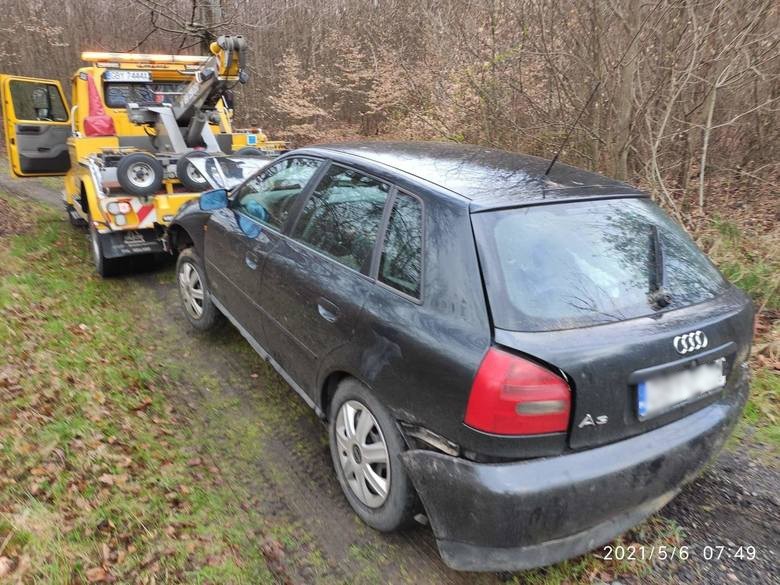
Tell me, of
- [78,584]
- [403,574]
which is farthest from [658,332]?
[78,584]

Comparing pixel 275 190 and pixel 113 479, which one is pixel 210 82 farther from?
pixel 113 479

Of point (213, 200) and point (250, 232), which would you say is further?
point (213, 200)

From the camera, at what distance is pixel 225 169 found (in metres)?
5.90

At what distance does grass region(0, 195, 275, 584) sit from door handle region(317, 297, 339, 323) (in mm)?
1126

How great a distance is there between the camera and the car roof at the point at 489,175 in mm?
2445

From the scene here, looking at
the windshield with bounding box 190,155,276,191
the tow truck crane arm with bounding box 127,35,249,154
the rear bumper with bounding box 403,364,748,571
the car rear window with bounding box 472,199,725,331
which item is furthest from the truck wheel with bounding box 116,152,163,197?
the rear bumper with bounding box 403,364,748,571

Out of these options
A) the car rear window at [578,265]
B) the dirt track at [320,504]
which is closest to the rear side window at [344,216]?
the car rear window at [578,265]

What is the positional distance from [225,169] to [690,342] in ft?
16.7

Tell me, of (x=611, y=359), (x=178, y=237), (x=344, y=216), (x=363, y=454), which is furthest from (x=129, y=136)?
(x=611, y=359)

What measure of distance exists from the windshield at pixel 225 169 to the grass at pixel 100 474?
192cm

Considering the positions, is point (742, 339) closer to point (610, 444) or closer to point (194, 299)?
point (610, 444)

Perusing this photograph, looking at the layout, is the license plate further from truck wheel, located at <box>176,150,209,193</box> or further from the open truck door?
the open truck door

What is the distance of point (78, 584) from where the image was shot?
228 cm

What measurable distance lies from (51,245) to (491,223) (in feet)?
22.3
